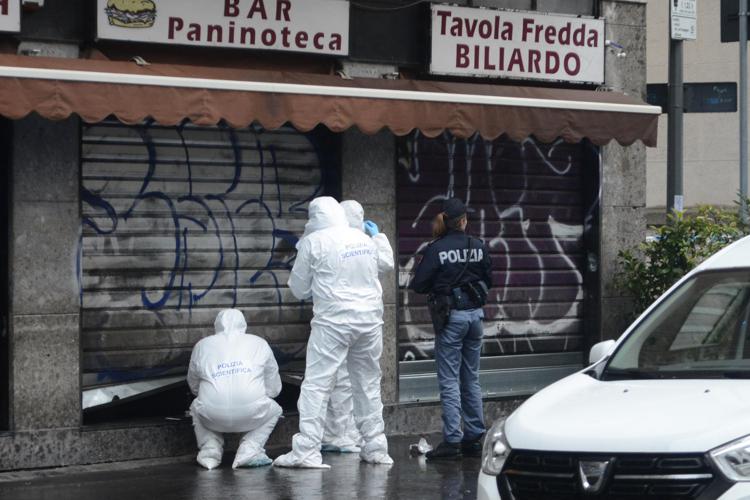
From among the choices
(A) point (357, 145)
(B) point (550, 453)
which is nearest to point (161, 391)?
(A) point (357, 145)

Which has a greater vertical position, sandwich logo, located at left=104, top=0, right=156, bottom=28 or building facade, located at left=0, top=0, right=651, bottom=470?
sandwich logo, located at left=104, top=0, right=156, bottom=28

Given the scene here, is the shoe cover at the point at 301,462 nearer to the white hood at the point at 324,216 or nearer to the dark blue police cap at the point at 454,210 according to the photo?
the white hood at the point at 324,216

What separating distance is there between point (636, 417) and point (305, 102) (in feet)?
15.4

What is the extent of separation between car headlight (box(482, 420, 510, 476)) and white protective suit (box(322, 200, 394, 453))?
377 cm

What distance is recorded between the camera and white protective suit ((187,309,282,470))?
30.5ft

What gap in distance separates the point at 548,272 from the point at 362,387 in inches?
129

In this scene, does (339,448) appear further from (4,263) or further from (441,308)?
(4,263)

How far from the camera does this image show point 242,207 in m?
10.6

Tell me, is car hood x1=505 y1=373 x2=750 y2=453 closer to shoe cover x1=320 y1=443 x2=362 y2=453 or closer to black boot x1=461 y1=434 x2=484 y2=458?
black boot x1=461 y1=434 x2=484 y2=458

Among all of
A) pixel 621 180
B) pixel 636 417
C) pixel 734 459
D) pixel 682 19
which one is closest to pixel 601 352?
pixel 636 417

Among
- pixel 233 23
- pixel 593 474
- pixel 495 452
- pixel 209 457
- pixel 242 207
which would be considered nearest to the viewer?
pixel 593 474

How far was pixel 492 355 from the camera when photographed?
11859 millimetres

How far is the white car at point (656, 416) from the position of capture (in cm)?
507

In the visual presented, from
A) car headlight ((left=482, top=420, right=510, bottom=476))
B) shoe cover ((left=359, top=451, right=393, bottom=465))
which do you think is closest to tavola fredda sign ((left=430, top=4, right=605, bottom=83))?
shoe cover ((left=359, top=451, right=393, bottom=465))
